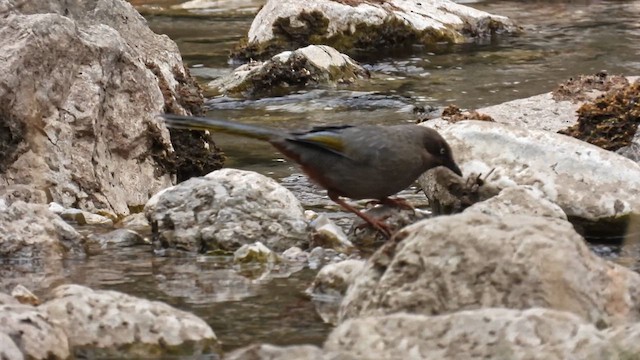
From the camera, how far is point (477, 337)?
4660 millimetres

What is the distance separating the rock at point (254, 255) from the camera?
22.4 ft

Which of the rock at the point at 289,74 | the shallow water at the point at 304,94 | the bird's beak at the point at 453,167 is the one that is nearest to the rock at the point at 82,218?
the shallow water at the point at 304,94

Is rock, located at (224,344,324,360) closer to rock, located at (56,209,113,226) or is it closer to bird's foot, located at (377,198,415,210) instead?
bird's foot, located at (377,198,415,210)

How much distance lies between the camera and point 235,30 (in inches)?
792

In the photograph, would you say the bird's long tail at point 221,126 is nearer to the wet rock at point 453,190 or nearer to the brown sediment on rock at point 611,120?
the wet rock at point 453,190

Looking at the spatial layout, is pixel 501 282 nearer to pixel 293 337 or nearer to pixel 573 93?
pixel 293 337

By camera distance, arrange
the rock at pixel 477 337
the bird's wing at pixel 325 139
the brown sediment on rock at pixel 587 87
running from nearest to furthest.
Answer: the rock at pixel 477 337
the bird's wing at pixel 325 139
the brown sediment on rock at pixel 587 87

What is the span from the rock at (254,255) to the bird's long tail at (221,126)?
73 cm

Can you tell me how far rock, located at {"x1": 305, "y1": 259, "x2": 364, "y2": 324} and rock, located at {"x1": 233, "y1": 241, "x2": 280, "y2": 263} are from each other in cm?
67

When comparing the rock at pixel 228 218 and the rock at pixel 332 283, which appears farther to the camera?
the rock at pixel 228 218

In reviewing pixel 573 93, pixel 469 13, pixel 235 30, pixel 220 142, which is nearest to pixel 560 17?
pixel 469 13

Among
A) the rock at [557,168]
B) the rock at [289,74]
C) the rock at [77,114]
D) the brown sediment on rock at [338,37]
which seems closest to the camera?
the rock at [557,168]

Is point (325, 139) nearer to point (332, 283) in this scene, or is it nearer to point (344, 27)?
point (332, 283)

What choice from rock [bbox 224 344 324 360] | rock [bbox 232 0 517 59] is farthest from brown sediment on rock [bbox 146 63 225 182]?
rock [bbox 232 0 517 59]
